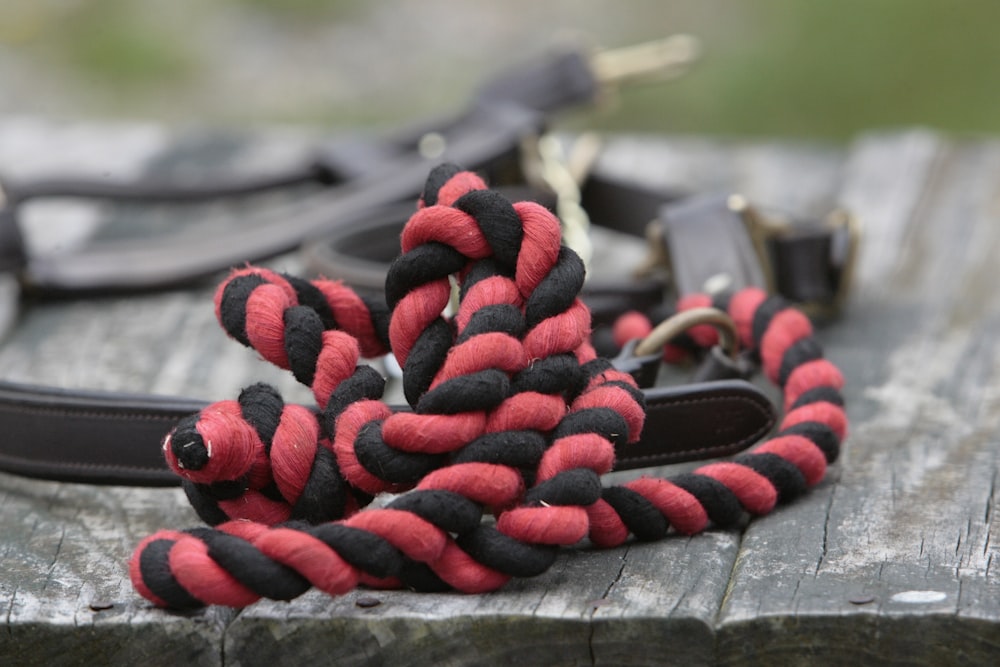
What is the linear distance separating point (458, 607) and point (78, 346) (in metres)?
1.03

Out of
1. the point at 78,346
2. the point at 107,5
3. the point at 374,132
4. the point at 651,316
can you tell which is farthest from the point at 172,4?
the point at 651,316

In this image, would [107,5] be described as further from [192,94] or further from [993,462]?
[993,462]

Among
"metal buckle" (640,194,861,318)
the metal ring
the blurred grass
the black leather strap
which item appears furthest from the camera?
the blurred grass

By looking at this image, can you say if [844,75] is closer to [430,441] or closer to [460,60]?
[460,60]

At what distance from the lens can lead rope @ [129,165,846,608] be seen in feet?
3.62

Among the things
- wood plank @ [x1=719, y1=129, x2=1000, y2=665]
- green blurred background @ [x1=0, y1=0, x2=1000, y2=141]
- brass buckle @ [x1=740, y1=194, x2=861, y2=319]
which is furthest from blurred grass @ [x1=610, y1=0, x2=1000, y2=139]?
brass buckle @ [x1=740, y1=194, x2=861, y2=319]

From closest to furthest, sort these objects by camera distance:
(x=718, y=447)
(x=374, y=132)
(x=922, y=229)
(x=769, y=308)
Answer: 1. (x=718, y=447)
2. (x=769, y=308)
3. (x=922, y=229)
4. (x=374, y=132)

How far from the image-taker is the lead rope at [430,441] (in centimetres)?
110

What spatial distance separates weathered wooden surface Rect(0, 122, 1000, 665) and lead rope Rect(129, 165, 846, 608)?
5 cm

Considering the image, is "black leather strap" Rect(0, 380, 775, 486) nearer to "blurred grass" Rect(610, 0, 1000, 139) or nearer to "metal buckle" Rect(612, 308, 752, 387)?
"metal buckle" Rect(612, 308, 752, 387)

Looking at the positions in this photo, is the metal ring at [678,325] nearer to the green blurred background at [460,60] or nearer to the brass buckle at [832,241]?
the brass buckle at [832,241]

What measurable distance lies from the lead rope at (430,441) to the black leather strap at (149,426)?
13 cm

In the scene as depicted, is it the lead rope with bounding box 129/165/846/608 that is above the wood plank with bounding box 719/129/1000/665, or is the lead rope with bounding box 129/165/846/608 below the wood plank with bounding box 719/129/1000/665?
above

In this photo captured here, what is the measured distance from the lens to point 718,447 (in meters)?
1.44
